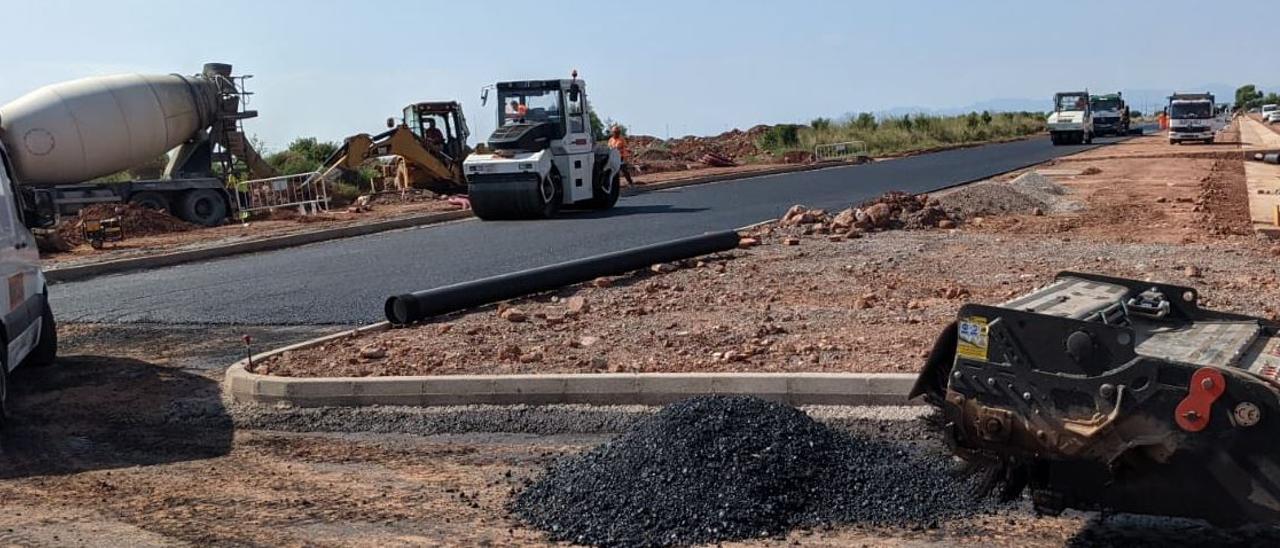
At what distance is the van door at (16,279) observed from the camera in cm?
837

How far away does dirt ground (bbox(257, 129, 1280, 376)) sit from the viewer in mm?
8648

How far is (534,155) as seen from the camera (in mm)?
22000

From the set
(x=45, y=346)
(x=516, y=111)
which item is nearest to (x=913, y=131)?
(x=516, y=111)

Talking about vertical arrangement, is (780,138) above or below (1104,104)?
below

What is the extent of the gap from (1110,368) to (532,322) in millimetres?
6363

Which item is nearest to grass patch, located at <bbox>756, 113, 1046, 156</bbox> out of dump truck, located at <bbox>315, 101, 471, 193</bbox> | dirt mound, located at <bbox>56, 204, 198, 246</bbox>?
dump truck, located at <bbox>315, 101, 471, 193</bbox>

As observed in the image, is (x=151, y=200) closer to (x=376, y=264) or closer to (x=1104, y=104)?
(x=376, y=264)

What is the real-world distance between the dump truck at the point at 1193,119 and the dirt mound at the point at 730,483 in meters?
44.5

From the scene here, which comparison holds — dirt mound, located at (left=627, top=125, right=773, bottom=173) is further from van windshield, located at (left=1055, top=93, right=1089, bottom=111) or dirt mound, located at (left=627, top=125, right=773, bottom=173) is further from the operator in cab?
the operator in cab

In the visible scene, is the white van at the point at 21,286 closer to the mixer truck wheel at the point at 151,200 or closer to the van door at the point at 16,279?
the van door at the point at 16,279

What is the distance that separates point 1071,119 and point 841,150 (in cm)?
963

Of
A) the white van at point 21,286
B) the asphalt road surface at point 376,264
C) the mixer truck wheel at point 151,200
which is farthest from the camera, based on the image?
the mixer truck wheel at point 151,200

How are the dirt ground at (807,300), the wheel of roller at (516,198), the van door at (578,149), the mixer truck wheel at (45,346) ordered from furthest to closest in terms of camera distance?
the van door at (578,149) → the wheel of roller at (516,198) → the mixer truck wheel at (45,346) → the dirt ground at (807,300)

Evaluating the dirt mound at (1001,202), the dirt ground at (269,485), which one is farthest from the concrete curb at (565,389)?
the dirt mound at (1001,202)
